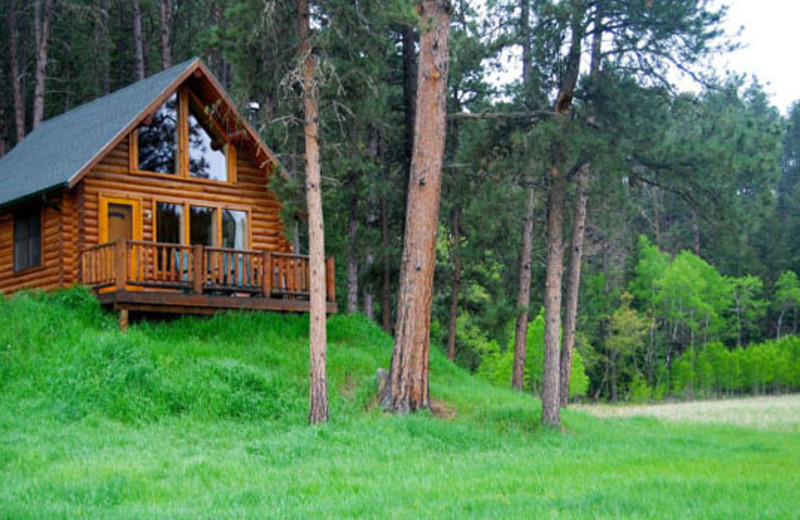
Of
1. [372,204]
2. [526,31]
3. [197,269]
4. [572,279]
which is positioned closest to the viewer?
[526,31]

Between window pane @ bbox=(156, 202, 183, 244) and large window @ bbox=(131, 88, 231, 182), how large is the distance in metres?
0.84

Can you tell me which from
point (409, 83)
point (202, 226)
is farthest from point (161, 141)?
point (409, 83)

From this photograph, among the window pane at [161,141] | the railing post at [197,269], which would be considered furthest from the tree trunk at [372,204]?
the railing post at [197,269]

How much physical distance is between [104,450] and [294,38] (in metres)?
8.08

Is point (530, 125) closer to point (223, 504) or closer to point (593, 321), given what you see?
point (223, 504)

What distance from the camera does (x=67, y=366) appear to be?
53.8 ft

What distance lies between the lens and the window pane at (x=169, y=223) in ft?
70.9

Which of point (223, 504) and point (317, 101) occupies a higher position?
point (317, 101)

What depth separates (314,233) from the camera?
1555 cm

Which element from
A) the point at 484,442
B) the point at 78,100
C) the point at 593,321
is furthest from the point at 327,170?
the point at 593,321

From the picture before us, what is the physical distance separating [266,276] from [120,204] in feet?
12.9

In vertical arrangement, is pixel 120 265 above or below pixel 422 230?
below

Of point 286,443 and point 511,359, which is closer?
point 286,443

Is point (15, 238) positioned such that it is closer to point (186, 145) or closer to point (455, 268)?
point (186, 145)
